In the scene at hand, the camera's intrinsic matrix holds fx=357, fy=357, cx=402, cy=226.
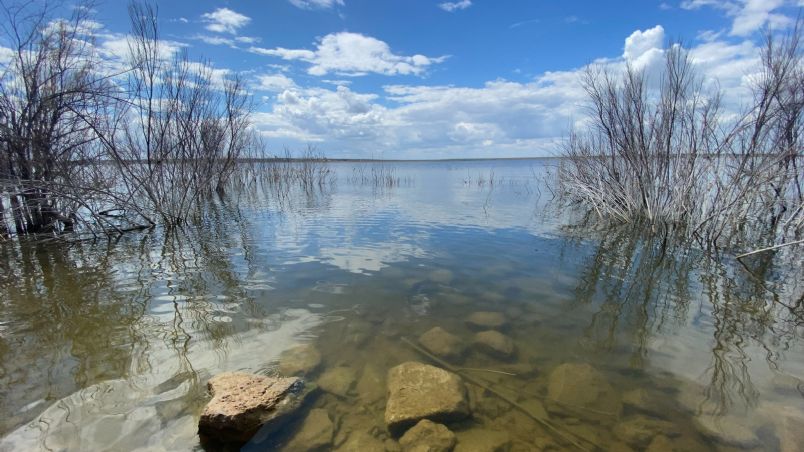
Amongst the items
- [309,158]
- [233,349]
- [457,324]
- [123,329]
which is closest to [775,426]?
[457,324]

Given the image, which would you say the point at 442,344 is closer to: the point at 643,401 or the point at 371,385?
the point at 371,385

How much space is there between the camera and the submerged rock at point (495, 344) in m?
4.48

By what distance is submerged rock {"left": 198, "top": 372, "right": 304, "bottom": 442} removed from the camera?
2.95 meters

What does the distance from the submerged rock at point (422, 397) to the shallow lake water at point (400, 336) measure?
144 millimetres

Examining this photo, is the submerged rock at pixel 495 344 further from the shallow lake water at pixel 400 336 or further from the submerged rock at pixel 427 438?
the submerged rock at pixel 427 438

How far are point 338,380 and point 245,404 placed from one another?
1054mm

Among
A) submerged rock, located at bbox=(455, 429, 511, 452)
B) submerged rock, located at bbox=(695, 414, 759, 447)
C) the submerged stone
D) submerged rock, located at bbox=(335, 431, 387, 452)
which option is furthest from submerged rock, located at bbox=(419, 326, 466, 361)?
submerged rock, located at bbox=(695, 414, 759, 447)

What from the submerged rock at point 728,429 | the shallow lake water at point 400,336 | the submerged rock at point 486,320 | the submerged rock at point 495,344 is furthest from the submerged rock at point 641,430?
the submerged rock at point 486,320

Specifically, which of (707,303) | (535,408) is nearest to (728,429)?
(535,408)

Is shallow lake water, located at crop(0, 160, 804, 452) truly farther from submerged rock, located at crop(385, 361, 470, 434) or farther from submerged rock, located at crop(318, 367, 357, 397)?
submerged rock, located at crop(385, 361, 470, 434)

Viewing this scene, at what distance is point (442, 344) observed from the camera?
4.67m

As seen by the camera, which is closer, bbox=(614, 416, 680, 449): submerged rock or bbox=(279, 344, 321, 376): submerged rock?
bbox=(614, 416, 680, 449): submerged rock

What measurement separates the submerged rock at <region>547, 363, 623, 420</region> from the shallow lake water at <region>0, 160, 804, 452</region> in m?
0.02

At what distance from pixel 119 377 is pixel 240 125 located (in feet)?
52.4
